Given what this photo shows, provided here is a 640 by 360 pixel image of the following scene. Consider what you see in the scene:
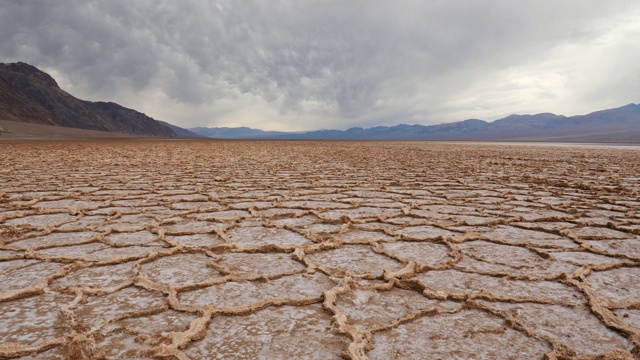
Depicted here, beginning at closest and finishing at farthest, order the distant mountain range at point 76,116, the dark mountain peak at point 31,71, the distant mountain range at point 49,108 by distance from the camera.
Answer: the distant mountain range at point 76,116
the distant mountain range at point 49,108
the dark mountain peak at point 31,71

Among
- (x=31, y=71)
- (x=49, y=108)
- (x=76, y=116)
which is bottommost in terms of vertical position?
(x=76, y=116)

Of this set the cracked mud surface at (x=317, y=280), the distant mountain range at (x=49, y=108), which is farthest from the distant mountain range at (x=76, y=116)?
the cracked mud surface at (x=317, y=280)

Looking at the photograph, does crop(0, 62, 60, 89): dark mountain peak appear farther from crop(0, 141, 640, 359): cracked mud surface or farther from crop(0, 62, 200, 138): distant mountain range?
crop(0, 141, 640, 359): cracked mud surface

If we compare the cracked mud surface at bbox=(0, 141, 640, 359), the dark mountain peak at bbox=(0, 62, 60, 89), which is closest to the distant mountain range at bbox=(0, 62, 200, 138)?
→ the dark mountain peak at bbox=(0, 62, 60, 89)

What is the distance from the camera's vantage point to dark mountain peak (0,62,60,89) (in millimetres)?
89537

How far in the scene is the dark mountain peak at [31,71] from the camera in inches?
3525

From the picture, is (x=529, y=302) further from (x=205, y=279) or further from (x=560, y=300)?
(x=205, y=279)

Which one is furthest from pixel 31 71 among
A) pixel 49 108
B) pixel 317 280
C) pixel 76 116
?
pixel 317 280

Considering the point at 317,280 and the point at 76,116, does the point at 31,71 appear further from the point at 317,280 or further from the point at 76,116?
the point at 317,280

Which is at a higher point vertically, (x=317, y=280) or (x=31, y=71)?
(x=31, y=71)

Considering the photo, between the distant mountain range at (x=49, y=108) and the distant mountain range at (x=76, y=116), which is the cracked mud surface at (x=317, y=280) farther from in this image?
the distant mountain range at (x=49, y=108)

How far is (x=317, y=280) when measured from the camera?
1820 millimetres

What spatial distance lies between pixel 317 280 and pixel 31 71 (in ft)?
395

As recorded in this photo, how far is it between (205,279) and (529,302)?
56.9 inches
